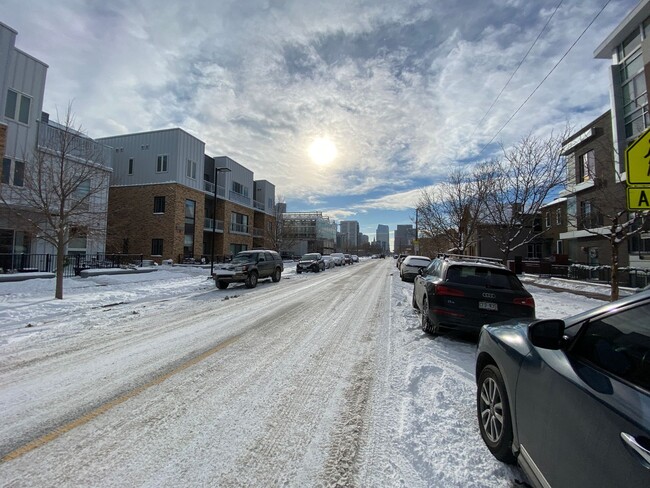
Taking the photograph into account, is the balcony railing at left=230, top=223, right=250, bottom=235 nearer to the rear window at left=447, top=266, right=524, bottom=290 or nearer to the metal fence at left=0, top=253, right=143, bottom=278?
the metal fence at left=0, top=253, right=143, bottom=278

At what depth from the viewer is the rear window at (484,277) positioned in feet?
22.4

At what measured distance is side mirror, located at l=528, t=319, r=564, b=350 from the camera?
2275mm

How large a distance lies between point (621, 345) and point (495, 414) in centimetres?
141

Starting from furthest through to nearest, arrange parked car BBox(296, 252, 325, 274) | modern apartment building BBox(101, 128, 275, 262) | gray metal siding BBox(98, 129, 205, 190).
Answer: parked car BBox(296, 252, 325, 274)
gray metal siding BBox(98, 129, 205, 190)
modern apartment building BBox(101, 128, 275, 262)

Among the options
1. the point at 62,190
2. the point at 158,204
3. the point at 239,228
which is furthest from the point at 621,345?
the point at 239,228

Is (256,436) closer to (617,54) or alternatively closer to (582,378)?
(582,378)

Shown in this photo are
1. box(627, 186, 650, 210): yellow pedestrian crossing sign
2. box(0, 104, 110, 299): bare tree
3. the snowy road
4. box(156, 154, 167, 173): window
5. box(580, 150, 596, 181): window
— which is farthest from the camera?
box(156, 154, 167, 173): window

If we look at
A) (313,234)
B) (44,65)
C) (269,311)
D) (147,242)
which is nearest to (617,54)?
(269,311)

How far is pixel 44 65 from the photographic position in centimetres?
1980

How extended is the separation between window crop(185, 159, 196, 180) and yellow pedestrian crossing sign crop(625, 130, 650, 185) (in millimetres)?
31752

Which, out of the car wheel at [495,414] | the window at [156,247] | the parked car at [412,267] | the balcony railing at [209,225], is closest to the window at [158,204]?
the window at [156,247]

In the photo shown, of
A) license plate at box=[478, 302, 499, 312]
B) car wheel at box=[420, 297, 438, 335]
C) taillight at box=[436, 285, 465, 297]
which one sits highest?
taillight at box=[436, 285, 465, 297]

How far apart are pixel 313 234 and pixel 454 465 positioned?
99664mm

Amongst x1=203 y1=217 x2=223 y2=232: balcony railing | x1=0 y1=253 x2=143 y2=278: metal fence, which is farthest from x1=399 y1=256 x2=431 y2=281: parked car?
x1=203 y1=217 x2=223 y2=232: balcony railing
